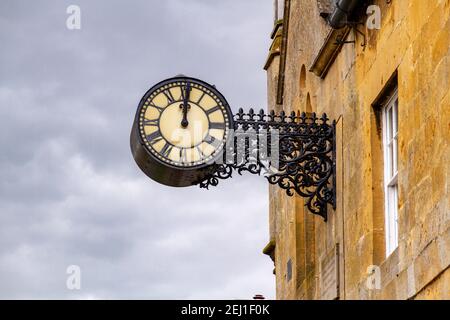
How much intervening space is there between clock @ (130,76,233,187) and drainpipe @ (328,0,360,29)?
1.62 meters

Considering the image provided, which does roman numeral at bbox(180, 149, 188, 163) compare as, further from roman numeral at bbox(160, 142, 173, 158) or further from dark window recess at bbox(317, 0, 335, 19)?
dark window recess at bbox(317, 0, 335, 19)

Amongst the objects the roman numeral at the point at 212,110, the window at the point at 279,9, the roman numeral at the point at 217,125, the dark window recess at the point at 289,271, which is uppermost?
the window at the point at 279,9

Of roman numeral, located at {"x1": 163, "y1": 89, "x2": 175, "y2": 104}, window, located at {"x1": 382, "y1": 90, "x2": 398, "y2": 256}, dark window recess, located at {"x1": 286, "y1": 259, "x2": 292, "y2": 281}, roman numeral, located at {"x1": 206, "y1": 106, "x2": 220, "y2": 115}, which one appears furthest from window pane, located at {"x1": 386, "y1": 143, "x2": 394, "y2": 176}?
dark window recess, located at {"x1": 286, "y1": 259, "x2": 292, "y2": 281}

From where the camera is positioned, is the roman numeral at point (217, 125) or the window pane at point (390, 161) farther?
the roman numeral at point (217, 125)

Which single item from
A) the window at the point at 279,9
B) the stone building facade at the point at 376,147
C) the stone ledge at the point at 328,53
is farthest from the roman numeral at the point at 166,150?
the window at the point at 279,9

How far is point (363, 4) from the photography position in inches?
567

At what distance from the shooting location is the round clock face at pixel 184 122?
49.9 ft

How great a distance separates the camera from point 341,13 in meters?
14.7

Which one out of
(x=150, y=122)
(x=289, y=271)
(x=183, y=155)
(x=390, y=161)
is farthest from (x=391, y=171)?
(x=289, y=271)

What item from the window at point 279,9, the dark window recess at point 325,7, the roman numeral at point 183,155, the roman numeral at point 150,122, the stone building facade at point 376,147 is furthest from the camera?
the window at point 279,9

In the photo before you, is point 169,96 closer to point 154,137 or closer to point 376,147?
point 154,137

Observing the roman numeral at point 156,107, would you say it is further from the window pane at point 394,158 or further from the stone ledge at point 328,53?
the window pane at point 394,158

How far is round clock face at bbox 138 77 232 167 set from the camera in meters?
15.2

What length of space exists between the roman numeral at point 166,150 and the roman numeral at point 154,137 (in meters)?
0.12
